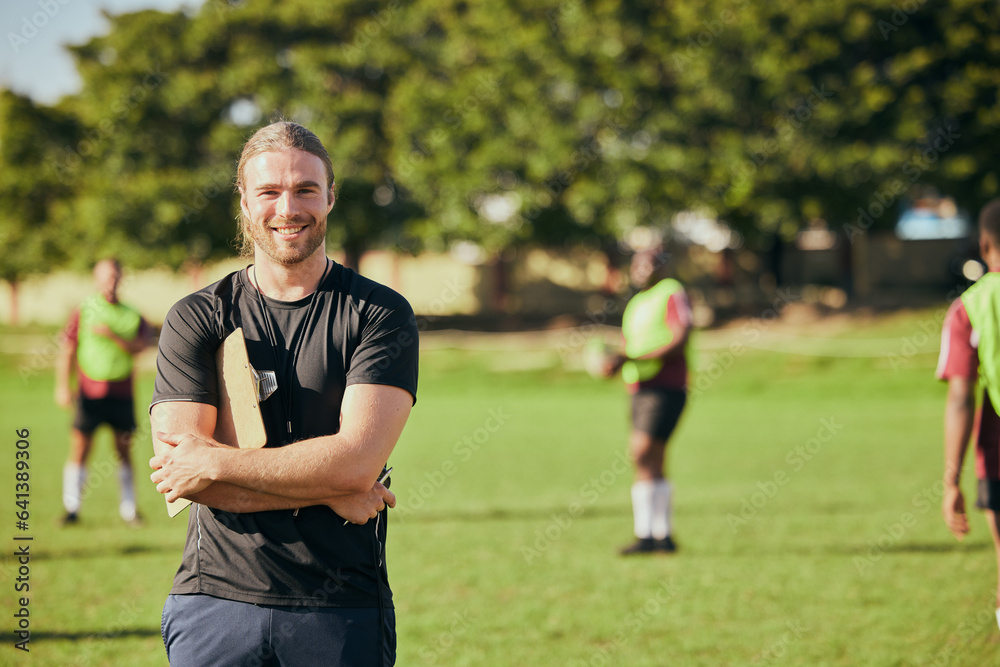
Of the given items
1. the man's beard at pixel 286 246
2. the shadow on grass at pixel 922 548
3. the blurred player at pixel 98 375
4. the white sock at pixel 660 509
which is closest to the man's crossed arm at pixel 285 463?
the man's beard at pixel 286 246

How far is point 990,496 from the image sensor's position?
163 inches

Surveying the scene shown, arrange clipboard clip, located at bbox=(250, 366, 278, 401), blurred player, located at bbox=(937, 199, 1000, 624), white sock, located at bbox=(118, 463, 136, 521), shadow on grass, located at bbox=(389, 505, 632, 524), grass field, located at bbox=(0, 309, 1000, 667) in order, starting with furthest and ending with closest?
shadow on grass, located at bbox=(389, 505, 632, 524) → white sock, located at bbox=(118, 463, 136, 521) → grass field, located at bbox=(0, 309, 1000, 667) → blurred player, located at bbox=(937, 199, 1000, 624) → clipboard clip, located at bbox=(250, 366, 278, 401)

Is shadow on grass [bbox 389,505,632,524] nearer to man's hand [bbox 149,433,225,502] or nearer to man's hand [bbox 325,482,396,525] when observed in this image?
man's hand [bbox 325,482,396,525]

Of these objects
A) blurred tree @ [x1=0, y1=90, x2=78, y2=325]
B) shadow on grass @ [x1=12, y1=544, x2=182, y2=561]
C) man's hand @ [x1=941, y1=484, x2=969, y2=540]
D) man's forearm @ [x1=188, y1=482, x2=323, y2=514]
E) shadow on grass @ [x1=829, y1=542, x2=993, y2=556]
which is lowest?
shadow on grass @ [x1=829, y1=542, x2=993, y2=556]

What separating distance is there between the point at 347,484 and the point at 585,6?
89.6 ft

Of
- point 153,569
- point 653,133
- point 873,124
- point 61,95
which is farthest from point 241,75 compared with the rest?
point 153,569

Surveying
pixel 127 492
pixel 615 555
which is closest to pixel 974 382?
pixel 615 555

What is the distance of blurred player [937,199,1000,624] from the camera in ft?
13.4

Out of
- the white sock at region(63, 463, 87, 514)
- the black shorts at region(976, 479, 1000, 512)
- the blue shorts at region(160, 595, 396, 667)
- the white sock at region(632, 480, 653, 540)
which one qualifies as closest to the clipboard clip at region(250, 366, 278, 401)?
the blue shorts at region(160, 595, 396, 667)

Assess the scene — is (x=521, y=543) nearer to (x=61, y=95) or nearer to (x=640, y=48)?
(x=640, y=48)

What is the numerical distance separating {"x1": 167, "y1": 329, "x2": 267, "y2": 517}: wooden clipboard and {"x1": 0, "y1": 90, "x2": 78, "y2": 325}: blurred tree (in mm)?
30190

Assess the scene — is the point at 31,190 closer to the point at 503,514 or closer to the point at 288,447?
the point at 503,514

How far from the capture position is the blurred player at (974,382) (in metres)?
4.10

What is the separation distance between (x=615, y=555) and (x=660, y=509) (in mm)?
580
